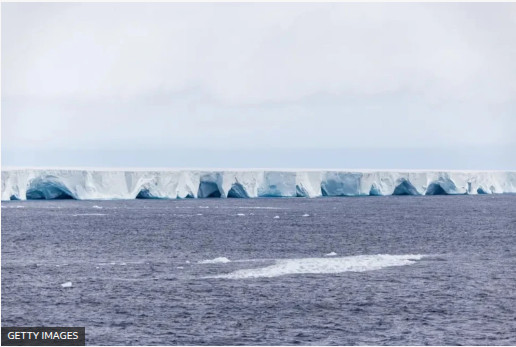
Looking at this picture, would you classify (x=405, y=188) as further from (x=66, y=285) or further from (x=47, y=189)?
(x=66, y=285)

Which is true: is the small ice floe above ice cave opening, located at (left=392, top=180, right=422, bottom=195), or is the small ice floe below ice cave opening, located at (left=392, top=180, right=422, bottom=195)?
below

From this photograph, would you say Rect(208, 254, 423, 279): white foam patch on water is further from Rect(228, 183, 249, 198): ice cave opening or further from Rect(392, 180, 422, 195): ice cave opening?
Rect(392, 180, 422, 195): ice cave opening

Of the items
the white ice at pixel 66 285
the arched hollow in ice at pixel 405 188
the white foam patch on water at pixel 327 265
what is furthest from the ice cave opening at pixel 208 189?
the white ice at pixel 66 285

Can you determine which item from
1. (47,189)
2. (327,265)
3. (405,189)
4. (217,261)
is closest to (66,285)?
(217,261)

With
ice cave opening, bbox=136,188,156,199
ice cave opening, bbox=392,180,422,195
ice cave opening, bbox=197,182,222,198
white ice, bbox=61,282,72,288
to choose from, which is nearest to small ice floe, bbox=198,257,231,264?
white ice, bbox=61,282,72,288

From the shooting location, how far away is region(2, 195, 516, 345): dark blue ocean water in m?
19.7

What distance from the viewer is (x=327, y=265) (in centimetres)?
3148

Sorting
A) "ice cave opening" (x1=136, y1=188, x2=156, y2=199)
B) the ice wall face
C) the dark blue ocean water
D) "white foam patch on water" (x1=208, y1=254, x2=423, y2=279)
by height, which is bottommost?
the dark blue ocean water

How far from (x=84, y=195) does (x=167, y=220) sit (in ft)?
52.5

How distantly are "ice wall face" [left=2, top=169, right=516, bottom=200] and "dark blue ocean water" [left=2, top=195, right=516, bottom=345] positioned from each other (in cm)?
2181

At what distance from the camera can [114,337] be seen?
747 inches

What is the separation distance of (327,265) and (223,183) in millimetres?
44714

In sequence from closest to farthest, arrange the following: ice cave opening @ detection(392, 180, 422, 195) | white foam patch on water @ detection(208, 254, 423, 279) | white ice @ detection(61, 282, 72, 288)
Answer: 1. white ice @ detection(61, 282, 72, 288)
2. white foam patch on water @ detection(208, 254, 423, 279)
3. ice cave opening @ detection(392, 180, 422, 195)

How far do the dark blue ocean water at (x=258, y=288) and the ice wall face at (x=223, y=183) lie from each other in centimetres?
2181
